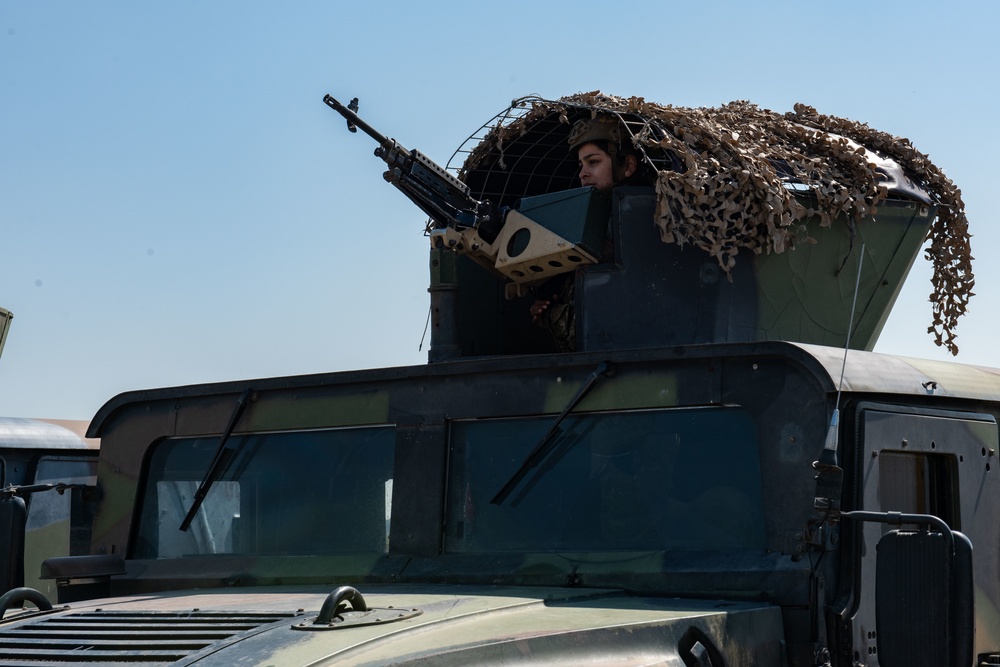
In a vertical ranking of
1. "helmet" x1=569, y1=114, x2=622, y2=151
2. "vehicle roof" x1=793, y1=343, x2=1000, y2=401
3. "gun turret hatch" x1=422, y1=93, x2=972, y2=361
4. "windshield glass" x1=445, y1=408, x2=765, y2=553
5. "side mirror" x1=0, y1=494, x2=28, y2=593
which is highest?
"helmet" x1=569, y1=114, x2=622, y2=151

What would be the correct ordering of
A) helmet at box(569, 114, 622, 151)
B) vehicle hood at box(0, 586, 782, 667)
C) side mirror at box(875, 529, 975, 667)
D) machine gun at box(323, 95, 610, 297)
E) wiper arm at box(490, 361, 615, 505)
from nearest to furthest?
vehicle hood at box(0, 586, 782, 667)
side mirror at box(875, 529, 975, 667)
wiper arm at box(490, 361, 615, 505)
machine gun at box(323, 95, 610, 297)
helmet at box(569, 114, 622, 151)

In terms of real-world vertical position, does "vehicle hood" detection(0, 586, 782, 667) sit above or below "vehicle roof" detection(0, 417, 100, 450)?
below

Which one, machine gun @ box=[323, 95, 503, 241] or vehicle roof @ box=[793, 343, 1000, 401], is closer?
vehicle roof @ box=[793, 343, 1000, 401]

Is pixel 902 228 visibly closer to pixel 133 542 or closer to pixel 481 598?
pixel 481 598

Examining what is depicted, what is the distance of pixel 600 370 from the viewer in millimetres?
3893

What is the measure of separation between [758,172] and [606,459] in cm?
143

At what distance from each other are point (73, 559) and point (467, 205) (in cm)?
191

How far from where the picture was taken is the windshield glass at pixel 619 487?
367cm

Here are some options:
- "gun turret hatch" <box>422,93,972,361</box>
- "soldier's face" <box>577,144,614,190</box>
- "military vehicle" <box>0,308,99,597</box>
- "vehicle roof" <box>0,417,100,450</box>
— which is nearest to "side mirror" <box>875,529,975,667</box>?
"gun turret hatch" <box>422,93,972,361</box>

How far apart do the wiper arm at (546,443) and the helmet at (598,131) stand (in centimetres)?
146

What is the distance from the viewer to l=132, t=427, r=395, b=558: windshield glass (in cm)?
423

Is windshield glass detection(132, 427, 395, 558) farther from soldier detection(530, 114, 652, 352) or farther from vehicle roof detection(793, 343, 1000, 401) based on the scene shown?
vehicle roof detection(793, 343, 1000, 401)

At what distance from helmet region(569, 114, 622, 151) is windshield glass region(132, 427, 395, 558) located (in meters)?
1.51

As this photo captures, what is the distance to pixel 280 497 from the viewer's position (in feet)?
14.4
